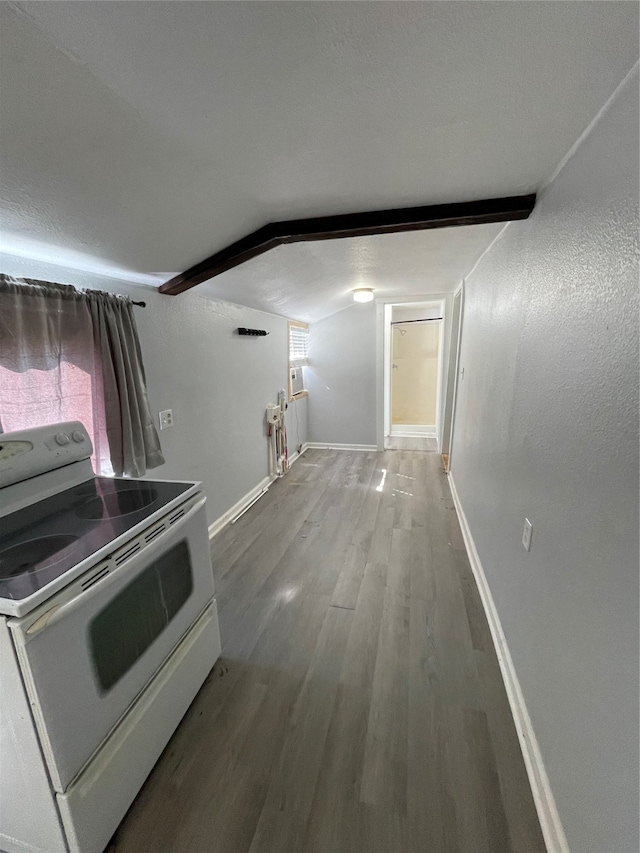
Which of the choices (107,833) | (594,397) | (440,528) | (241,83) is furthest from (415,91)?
(440,528)

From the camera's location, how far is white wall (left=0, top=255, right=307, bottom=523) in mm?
2135

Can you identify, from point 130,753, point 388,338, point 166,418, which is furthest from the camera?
point 388,338

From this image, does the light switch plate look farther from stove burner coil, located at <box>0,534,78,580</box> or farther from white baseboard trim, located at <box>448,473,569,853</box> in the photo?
white baseboard trim, located at <box>448,473,569,853</box>

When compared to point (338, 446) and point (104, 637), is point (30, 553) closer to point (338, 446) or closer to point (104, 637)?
point (104, 637)

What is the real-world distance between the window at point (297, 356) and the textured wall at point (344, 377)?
139 millimetres

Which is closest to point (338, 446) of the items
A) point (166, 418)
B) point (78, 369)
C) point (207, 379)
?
point (207, 379)

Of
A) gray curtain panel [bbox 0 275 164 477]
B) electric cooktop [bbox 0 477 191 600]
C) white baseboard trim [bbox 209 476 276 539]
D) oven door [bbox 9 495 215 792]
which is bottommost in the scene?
white baseboard trim [bbox 209 476 276 539]

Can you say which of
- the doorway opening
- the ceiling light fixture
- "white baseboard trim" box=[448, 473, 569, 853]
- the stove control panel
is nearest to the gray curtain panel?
the stove control panel

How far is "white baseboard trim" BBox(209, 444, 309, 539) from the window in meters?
1.19

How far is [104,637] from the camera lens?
3.34 ft

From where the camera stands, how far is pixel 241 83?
88 centimetres

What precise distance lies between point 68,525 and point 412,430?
18.0 feet

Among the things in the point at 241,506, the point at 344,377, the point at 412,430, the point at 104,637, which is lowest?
the point at 241,506

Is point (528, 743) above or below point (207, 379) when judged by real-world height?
below
